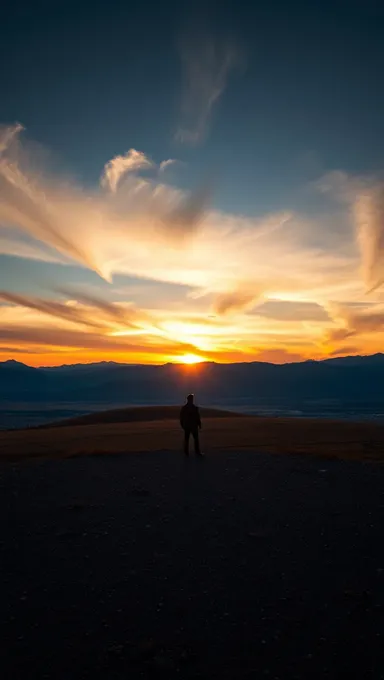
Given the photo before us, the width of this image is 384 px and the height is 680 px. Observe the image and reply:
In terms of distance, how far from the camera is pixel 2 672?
492 cm

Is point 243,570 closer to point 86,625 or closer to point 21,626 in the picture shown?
point 86,625

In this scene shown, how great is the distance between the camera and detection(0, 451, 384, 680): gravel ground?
5172 millimetres

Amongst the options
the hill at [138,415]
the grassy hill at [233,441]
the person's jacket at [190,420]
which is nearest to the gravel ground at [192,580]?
the person's jacket at [190,420]

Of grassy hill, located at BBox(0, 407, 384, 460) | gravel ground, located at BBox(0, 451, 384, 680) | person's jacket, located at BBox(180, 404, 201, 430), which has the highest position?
person's jacket, located at BBox(180, 404, 201, 430)

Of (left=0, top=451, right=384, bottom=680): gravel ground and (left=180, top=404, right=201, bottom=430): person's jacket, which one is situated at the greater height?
(left=180, top=404, right=201, bottom=430): person's jacket

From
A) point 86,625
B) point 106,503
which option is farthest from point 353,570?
point 106,503

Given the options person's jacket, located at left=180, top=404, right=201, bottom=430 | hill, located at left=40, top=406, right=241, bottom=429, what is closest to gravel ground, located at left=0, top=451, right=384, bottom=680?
person's jacket, located at left=180, top=404, right=201, bottom=430

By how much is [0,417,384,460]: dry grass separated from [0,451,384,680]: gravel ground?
611 centimetres

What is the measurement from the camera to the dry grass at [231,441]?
1914 centimetres

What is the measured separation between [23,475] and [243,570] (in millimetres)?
9372

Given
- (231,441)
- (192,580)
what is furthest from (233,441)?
(192,580)

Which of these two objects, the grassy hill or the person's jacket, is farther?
the grassy hill

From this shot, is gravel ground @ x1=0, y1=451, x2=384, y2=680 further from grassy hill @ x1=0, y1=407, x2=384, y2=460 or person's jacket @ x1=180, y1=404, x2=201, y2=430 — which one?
→ grassy hill @ x1=0, y1=407, x2=384, y2=460

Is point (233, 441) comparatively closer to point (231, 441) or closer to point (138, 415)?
point (231, 441)
